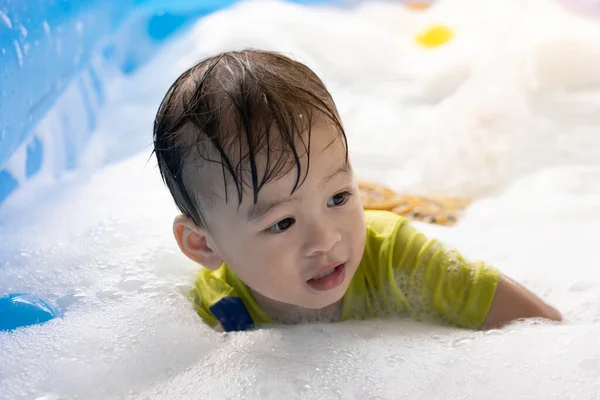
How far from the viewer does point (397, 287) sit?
1289 millimetres

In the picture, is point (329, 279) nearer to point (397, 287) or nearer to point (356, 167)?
point (397, 287)

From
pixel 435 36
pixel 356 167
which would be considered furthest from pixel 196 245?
pixel 435 36

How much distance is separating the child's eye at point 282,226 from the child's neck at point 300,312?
0.26 m

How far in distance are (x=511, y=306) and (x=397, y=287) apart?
0.20 metres

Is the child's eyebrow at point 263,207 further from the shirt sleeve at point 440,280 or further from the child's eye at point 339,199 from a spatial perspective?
the shirt sleeve at point 440,280

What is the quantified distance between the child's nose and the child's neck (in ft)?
0.85

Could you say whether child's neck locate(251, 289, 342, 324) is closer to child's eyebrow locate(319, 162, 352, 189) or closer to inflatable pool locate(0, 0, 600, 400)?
inflatable pool locate(0, 0, 600, 400)

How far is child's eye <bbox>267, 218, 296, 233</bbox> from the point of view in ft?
3.54

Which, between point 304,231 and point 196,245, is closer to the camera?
point 304,231

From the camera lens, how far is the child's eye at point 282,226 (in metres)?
1.08

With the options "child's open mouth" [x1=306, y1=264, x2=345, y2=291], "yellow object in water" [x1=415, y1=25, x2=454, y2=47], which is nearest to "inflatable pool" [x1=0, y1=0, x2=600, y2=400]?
"yellow object in water" [x1=415, y1=25, x2=454, y2=47]

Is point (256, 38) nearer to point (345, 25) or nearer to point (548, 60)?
point (345, 25)

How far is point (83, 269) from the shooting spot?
145 cm

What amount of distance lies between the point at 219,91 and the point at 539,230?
0.97 metres
